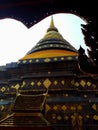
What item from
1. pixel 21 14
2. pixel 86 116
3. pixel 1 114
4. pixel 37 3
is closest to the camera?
pixel 37 3

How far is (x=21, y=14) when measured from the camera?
11.3ft

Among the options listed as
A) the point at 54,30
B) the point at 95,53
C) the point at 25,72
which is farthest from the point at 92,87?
the point at 95,53

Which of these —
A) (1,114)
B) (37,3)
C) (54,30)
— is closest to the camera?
(37,3)

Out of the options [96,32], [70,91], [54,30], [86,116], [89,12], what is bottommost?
[86,116]

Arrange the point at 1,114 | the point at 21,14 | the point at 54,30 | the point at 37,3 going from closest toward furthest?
the point at 37,3, the point at 21,14, the point at 1,114, the point at 54,30

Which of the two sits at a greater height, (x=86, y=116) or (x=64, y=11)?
(x=64, y=11)

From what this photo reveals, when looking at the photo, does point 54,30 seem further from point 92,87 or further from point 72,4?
point 72,4

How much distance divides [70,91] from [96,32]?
13.0 m

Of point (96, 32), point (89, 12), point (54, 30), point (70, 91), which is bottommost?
point (70, 91)

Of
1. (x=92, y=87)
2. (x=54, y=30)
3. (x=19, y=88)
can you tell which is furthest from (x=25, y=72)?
(x=54, y=30)

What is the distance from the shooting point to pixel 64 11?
3455 millimetres

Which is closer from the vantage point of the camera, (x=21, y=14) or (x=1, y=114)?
(x=21, y=14)

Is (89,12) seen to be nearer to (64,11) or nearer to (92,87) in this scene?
(64,11)

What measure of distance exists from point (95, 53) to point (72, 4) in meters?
0.71
